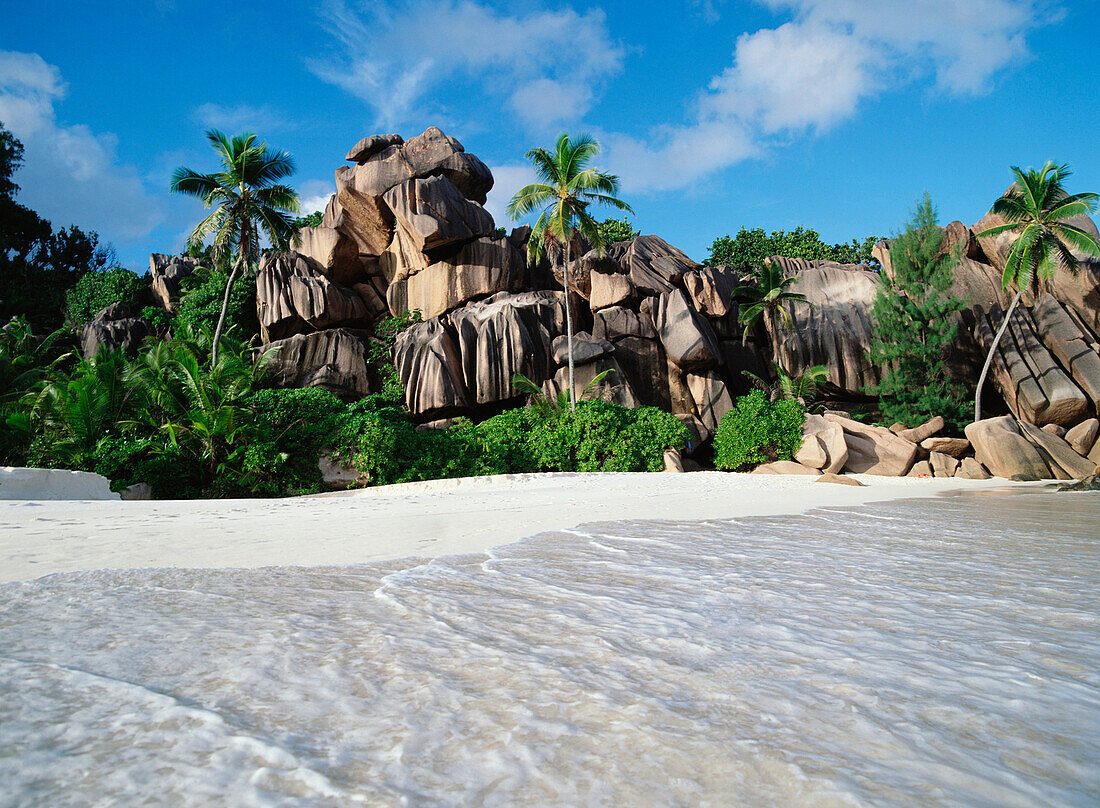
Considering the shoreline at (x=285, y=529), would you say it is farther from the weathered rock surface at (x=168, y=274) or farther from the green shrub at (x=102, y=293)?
the green shrub at (x=102, y=293)

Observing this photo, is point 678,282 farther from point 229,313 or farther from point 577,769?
point 577,769

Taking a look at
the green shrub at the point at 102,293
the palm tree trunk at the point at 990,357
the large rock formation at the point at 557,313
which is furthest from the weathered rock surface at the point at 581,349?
the green shrub at the point at 102,293

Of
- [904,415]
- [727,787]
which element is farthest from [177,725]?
[904,415]

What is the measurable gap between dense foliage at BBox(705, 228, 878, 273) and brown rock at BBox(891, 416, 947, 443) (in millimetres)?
16714

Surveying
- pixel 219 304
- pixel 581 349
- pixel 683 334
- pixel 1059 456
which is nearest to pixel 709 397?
pixel 683 334

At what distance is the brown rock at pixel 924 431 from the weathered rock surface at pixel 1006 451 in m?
1.29

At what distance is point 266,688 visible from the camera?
3.95 feet

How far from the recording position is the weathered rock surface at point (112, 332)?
916 inches

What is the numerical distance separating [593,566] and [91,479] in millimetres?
9475

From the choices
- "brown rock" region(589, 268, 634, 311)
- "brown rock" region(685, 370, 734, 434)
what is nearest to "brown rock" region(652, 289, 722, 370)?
"brown rock" region(685, 370, 734, 434)

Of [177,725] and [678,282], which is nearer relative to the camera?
[177,725]

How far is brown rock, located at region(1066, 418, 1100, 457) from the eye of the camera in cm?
1697

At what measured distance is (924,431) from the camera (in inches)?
667

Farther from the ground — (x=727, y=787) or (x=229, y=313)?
(x=229, y=313)
